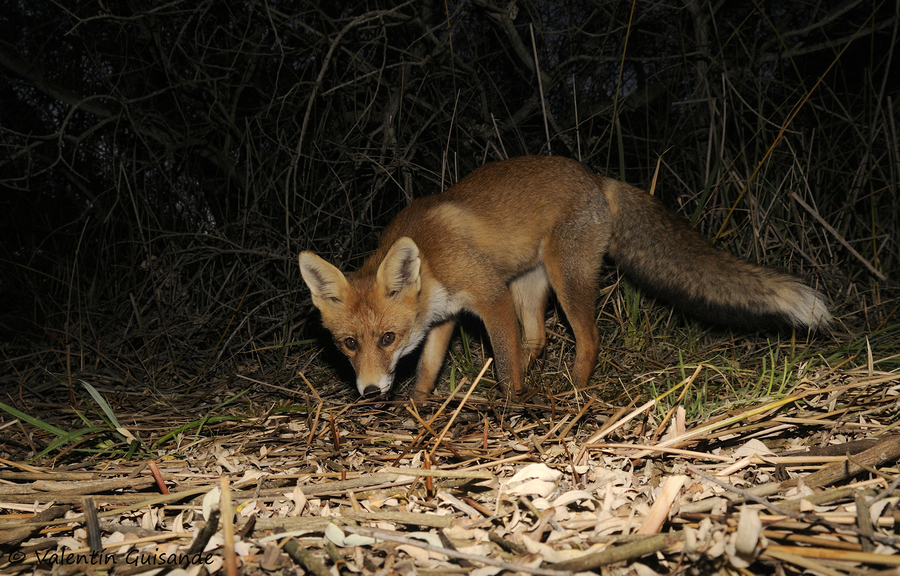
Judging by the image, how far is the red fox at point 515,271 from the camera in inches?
108

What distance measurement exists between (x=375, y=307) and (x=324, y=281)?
0.98ft

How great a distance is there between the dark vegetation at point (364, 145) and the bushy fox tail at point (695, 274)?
0.82ft

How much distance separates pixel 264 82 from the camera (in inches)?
179

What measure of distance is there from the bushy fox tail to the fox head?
128 centimetres

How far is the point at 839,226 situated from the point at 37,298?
Result: 5.29m

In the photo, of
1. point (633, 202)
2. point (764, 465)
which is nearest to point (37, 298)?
point (633, 202)

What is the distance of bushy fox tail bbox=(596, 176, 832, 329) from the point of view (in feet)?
8.45

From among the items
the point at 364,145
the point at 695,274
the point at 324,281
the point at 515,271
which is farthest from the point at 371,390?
the point at 364,145

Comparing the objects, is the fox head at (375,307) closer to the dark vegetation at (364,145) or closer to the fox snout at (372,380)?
the fox snout at (372,380)

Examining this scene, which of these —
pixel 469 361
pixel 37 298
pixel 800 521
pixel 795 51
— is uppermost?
pixel 795 51

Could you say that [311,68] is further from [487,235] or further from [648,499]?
[648,499]
